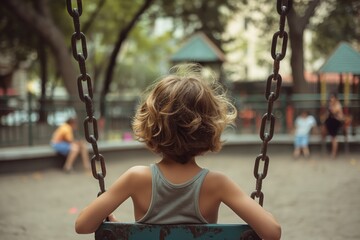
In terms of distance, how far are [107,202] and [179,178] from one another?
272mm

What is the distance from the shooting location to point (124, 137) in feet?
41.0

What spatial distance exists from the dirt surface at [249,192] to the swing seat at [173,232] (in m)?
3.10

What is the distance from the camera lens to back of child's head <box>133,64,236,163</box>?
1.81m

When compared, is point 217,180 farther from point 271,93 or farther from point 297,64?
point 297,64

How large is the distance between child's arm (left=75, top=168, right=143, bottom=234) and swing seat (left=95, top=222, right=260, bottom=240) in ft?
0.25

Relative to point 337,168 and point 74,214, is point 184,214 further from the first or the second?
point 337,168

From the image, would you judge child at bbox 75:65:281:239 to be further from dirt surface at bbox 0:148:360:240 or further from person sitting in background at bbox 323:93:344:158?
person sitting in background at bbox 323:93:344:158

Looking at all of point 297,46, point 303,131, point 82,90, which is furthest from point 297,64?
point 82,90

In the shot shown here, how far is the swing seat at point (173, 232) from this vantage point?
1819mm

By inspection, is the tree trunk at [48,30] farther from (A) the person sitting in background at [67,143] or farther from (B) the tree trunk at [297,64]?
(B) the tree trunk at [297,64]

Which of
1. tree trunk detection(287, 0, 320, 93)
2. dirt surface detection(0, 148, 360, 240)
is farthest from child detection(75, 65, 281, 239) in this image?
tree trunk detection(287, 0, 320, 93)

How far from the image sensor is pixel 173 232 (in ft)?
5.99

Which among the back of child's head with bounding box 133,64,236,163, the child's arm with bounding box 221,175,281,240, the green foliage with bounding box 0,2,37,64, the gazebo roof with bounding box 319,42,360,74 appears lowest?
the child's arm with bounding box 221,175,281,240

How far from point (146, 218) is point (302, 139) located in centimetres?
1030
